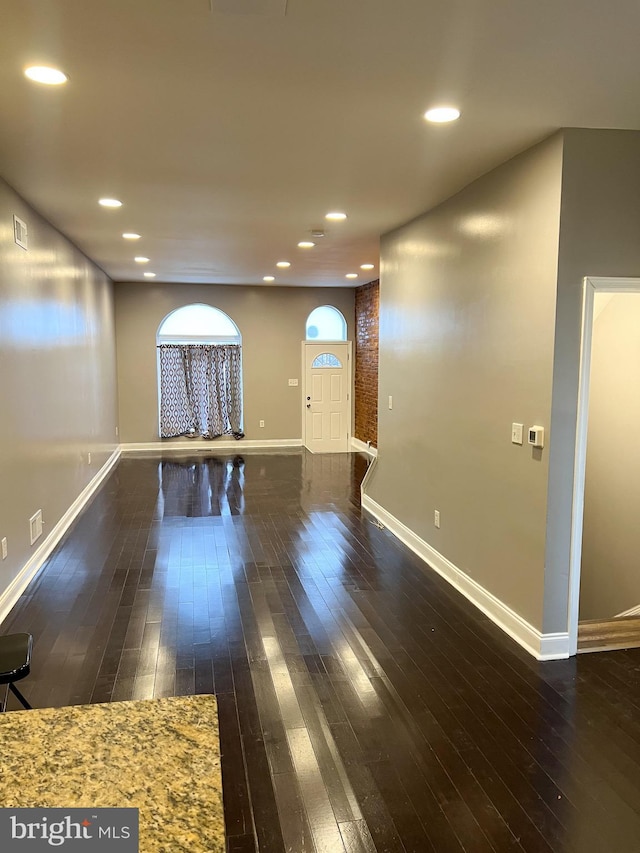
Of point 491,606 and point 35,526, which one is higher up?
point 35,526

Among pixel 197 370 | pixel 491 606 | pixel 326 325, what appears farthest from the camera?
pixel 326 325

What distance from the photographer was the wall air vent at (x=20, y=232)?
405cm

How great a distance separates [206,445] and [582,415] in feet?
26.0

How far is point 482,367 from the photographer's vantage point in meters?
3.80

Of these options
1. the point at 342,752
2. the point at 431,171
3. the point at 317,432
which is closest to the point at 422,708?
the point at 342,752

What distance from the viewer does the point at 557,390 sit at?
308cm

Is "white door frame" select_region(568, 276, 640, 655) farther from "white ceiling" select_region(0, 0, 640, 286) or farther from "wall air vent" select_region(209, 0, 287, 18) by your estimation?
"wall air vent" select_region(209, 0, 287, 18)

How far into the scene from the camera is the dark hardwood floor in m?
2.06

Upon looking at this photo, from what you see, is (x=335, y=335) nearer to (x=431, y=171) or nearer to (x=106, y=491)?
(x=106, y=491)

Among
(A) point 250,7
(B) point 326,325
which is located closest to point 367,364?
(B) point 326,325

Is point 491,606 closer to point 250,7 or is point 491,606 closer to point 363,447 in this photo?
point 250,7

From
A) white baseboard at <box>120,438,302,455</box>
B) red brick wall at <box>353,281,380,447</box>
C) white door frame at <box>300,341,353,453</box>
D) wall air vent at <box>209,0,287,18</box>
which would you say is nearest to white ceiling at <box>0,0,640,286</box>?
wall air vent at <box>209,0,287,18</box>

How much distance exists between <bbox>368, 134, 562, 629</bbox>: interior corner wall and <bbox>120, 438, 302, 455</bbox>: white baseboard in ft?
17.4

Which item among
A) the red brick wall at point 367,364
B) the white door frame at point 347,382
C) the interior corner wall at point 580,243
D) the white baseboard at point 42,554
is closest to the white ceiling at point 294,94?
the interior corner wall at point 580,243
